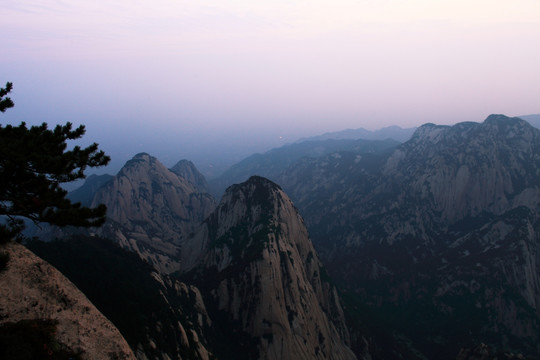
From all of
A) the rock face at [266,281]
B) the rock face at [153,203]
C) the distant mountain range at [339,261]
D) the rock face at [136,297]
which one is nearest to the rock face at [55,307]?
the rock face at [136,297]

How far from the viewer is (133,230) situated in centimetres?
13850

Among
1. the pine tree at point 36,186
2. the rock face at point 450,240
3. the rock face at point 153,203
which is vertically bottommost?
the rock face at point 450,240

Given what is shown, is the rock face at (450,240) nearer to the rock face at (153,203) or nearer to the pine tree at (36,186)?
the rock face at (153,203)

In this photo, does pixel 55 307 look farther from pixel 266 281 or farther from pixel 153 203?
pixel 153 203

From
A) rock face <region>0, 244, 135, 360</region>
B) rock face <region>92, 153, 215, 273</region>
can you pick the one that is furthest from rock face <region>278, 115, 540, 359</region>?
rock face <region>0, 244, 135, 360</region>

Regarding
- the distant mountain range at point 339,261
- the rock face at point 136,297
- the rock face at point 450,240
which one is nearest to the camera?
the rock face at point 136,297

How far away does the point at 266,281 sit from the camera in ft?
212

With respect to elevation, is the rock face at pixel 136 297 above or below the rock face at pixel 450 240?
above

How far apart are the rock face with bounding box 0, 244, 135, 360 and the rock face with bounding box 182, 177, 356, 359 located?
46687 millimetres

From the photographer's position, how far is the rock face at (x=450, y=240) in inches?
3649

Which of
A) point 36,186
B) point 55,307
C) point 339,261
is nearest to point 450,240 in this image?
point 339,261

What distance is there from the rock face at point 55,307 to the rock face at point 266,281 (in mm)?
46687

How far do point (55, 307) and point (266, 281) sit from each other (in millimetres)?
50935

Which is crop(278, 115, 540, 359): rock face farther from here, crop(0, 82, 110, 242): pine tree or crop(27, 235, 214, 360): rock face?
crop(0, 82, 110, 242): pine tree
